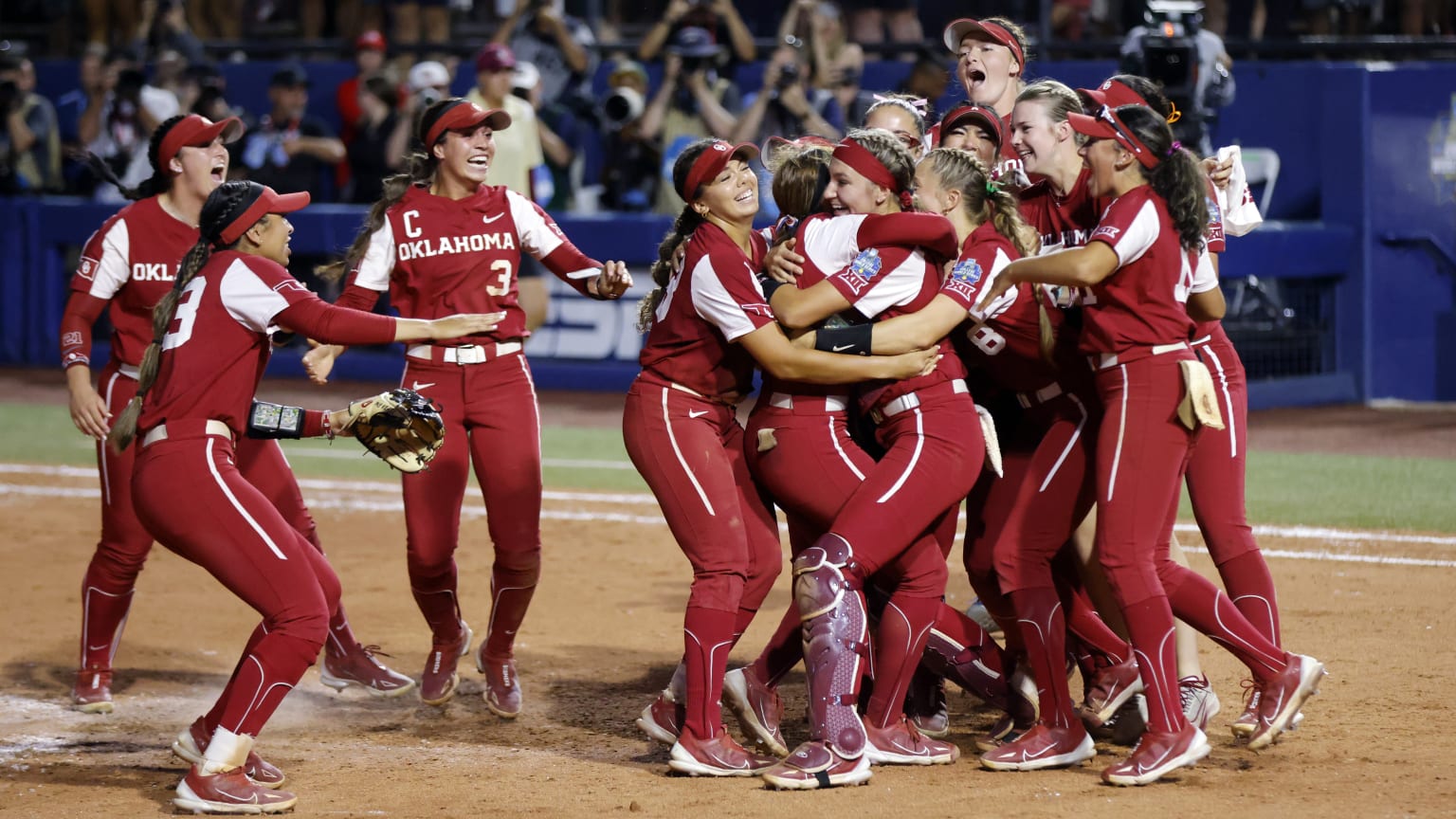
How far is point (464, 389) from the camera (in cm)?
631

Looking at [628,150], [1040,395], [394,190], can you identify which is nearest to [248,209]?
[394,190]

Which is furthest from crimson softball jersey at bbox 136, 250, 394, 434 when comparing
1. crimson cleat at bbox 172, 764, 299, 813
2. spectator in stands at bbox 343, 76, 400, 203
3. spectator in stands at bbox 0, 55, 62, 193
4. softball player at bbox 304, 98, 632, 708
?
spectator in stands at bbox 0, 55, 62, 193

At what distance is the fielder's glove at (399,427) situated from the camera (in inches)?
215

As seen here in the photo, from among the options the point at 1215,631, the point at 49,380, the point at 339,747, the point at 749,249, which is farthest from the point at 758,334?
the point at 49,380

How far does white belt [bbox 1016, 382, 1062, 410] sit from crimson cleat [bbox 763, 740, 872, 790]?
1.33 metres

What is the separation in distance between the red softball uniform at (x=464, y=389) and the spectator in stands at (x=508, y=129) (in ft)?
18.5

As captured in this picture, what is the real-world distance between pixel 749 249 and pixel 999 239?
0.80 meters

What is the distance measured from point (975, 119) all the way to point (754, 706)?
2.18m

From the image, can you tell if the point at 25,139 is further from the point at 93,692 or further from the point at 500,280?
the point at 500,280

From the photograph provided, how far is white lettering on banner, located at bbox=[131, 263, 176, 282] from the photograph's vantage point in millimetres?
6554

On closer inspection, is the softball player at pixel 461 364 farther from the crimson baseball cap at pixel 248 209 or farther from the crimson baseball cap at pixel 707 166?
the crimson baseball cap at pixel 707 166

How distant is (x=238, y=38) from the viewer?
1941 centimetres

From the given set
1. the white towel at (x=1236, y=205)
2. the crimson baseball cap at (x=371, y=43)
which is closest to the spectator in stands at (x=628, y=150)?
the crimson baseball cap at (x=371, y=43)

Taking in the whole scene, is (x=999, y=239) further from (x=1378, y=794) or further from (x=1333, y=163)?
(x=1333, y=163)
